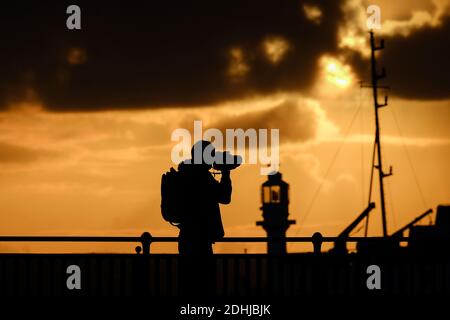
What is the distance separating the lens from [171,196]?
13172 millimetres

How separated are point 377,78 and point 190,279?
54847 mm

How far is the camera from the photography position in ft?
43.3

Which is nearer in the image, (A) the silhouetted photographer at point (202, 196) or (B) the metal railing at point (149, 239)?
(A) the silhouetted photographer at point (202, 196)

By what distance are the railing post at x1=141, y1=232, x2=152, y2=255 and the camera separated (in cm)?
383

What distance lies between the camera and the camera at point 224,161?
13203mm

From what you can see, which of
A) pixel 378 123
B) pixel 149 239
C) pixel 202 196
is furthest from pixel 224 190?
pixel 378 123

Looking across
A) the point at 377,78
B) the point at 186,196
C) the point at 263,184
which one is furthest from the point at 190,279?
the point at 377,78

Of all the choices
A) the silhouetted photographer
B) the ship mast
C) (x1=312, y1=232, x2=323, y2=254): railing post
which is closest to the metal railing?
(x1=312, y1=232, x2=323, y2=254): railing post

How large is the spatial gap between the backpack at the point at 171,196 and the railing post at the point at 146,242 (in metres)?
3.42

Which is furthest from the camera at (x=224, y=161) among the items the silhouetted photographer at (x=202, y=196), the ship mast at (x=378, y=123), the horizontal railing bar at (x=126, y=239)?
the ship mast at (x=378, y=123)

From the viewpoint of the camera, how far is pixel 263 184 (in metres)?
55.7

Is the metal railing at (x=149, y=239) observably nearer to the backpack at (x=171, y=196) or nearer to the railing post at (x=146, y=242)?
the railing post at (x=146, y=242)

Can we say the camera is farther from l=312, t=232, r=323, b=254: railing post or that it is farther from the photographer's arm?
l=312, t=232, r=323, b=254: railing post
